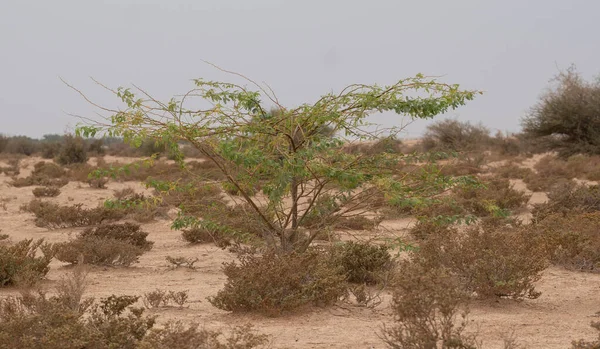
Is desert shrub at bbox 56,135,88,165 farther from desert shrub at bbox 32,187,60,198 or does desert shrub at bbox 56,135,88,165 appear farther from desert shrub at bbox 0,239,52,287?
desert shrub at bbox 0,239,52,287

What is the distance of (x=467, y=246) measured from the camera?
23.4 ft

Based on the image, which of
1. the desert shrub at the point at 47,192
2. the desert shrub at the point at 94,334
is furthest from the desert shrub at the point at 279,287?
the desert shrub at the point at 47,192

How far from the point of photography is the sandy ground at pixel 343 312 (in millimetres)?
5449

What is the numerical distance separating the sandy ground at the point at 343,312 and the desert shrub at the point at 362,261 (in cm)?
54

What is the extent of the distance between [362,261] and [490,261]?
1658mm

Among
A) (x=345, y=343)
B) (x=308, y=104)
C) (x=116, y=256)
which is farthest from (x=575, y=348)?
(x=116, y=256)

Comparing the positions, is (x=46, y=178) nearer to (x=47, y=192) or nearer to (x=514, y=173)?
(x=47, y=192)

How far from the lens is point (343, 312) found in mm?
6414

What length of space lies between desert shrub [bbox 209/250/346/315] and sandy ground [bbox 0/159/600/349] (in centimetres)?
11

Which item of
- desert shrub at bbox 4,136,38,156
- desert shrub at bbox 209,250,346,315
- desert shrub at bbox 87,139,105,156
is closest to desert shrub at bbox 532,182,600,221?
desert shrub at bbox 209,250,346,315

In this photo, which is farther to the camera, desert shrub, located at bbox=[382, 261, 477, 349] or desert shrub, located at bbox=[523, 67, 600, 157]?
desert shrub, located at bbox=[523, 67, 600, 157]

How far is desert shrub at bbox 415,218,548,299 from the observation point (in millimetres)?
6676

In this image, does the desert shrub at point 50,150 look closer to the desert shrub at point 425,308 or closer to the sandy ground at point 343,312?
the sandy ground at point 343,312

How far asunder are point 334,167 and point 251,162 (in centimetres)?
83
